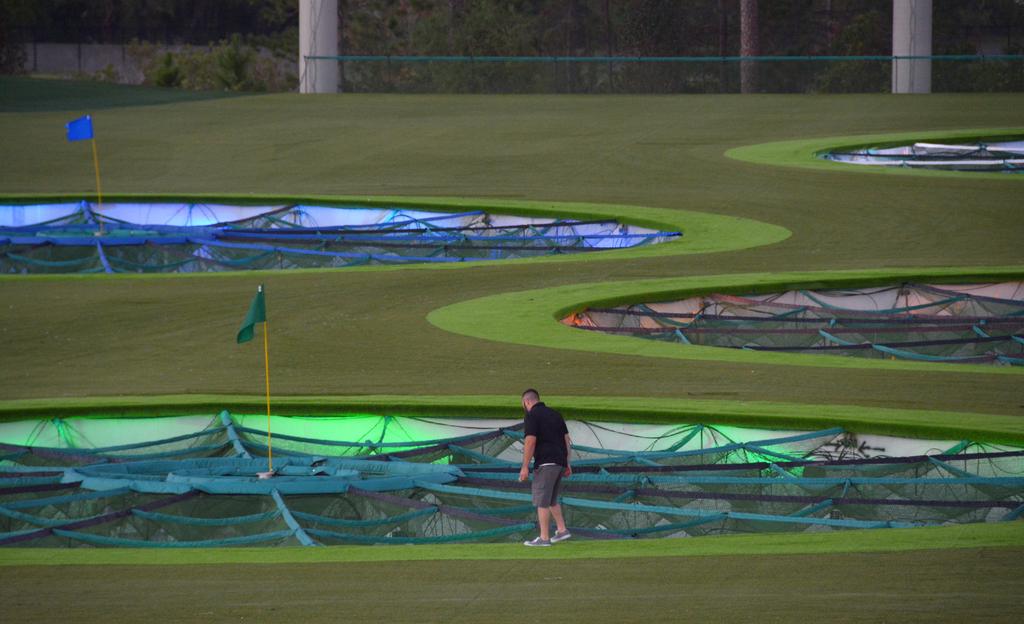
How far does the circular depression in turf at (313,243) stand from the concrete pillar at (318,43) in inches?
1056

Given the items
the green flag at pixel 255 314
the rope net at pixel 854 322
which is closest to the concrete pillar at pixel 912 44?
the rope net at pixel 854 322

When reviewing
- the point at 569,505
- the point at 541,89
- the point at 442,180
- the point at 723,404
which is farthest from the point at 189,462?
the point at 541,89

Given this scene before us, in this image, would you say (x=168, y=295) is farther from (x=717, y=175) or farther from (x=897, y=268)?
(x=717, y=175)

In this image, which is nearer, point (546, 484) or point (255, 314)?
point (546, 484)

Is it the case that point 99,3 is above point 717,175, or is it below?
above

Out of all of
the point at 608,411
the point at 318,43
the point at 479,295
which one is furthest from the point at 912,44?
the point at 608,411

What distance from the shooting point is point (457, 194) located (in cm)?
3722

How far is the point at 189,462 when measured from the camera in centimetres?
1598

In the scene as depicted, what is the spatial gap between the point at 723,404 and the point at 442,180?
77.6ft

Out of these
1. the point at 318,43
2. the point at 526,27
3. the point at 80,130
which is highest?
the point at 526,27

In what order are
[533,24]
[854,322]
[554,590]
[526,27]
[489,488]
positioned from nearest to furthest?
[554,590], [489,488], [854,322], [526,27], [533,24]

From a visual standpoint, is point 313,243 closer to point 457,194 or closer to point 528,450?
point 457,194

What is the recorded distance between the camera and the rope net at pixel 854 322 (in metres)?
21.4

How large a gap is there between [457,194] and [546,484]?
24.9 meters
